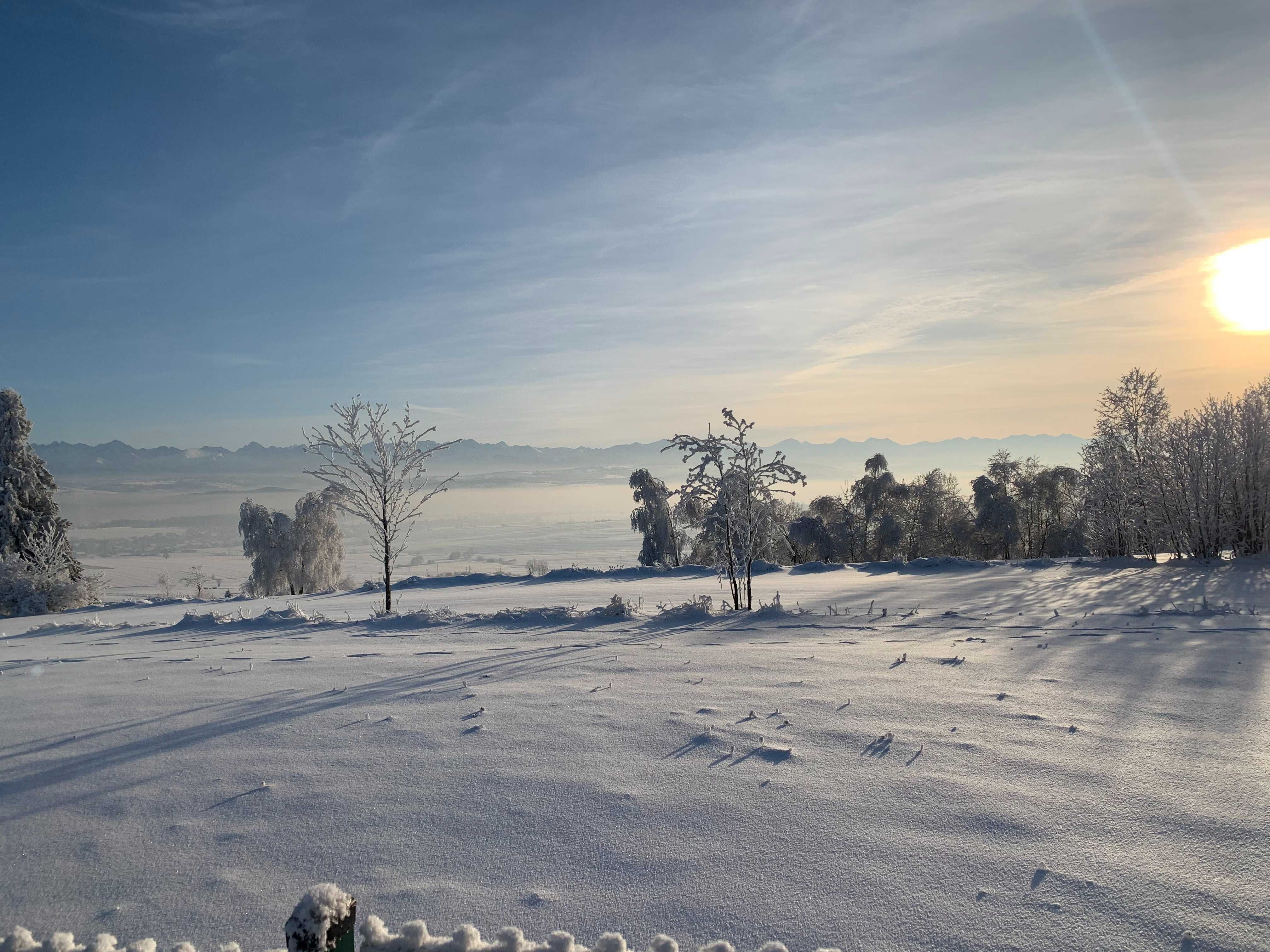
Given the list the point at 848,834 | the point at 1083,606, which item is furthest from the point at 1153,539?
the point at 848,834

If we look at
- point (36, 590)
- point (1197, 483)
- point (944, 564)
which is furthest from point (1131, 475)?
point (36, 590)

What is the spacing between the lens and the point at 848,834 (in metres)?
3.06

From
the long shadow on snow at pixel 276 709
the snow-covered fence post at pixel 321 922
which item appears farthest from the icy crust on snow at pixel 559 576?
the snow-covered fence post at pixel 321 922

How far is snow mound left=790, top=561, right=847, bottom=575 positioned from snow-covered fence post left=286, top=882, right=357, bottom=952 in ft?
59.2

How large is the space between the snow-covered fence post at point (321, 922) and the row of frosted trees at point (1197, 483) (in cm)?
2037

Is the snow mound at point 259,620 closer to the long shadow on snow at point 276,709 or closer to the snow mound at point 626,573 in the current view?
the long shadow on snow at point 276,709

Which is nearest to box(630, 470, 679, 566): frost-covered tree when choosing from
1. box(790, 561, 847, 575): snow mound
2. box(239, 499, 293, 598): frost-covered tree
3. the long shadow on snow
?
box(790, 561, 847, 575): snow mound

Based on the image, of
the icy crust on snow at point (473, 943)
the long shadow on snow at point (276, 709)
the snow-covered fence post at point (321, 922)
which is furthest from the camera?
the long shadow on snow at point (276, 709)

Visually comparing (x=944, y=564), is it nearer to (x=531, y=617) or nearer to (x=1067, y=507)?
(x=531, y=617)

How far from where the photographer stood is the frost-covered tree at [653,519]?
34.7 meters

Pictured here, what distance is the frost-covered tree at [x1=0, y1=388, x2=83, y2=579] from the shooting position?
2205cm

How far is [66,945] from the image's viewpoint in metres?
2.06

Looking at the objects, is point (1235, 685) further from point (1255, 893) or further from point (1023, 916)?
point (1023, 916)

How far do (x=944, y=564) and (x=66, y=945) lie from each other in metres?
18.7
